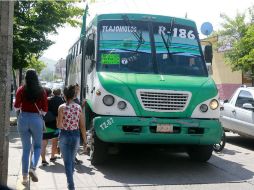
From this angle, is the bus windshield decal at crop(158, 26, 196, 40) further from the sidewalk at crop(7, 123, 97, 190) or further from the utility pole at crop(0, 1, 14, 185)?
the utility pole at crop(0, 1, 14, 185)

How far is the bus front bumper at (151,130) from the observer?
24.6 ft

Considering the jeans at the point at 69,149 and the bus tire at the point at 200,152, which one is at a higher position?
the jeans at the point at 69,149

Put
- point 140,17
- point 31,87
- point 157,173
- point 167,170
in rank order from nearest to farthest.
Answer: point 31,87, point 157,173, point 167,170, point 140,17

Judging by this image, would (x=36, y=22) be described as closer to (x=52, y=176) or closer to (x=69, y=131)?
(x=52, y=176)

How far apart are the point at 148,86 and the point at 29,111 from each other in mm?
2192

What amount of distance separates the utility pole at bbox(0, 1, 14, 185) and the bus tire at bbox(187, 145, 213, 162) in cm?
414

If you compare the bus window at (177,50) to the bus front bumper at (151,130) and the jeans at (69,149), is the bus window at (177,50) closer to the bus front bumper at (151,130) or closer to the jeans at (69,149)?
the bus front bumper at (151,130)

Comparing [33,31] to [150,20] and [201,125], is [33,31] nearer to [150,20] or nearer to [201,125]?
[150,20]

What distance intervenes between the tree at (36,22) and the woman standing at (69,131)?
31.4 feet

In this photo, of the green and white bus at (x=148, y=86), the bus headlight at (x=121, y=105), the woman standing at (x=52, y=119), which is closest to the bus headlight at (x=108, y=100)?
the green and white bus at (x=148, y=86)

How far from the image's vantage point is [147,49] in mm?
8500

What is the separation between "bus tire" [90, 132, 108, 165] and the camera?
26.0 feet

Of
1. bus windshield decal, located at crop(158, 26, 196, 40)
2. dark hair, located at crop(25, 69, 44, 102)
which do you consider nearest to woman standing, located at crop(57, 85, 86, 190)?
dark hair, located at crop(25, 69, 44, 102)

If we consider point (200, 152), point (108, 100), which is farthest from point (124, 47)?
point (200, 152)
